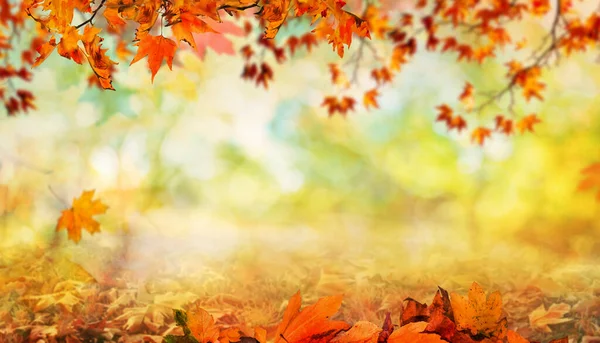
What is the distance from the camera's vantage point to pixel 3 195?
2400mm

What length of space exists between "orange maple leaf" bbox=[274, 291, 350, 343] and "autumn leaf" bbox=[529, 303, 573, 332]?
1.46m

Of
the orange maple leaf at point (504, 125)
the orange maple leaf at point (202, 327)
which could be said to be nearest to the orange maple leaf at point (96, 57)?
the orange maple leaf at point (202, 327)

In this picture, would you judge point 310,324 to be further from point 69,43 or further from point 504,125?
point 504,125

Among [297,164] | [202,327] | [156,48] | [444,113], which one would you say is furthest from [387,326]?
[444,113]

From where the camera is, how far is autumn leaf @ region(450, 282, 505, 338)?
1.37 feet

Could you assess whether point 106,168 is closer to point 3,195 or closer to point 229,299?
point 3,195

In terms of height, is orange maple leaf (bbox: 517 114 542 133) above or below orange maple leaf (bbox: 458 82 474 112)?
below

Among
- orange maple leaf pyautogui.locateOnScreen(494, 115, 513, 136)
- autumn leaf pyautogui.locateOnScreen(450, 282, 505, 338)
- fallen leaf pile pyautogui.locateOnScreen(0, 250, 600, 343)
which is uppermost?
orange maple leaf pyautogui.locateOnScreen(494, 115, 513, 136)

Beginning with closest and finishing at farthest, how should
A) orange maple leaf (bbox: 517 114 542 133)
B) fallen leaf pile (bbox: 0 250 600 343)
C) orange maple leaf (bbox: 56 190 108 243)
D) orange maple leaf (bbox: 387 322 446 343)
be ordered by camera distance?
orange maple leaf (bbox: 387 322 446 343), fallen leaf pile (bbox: 0 250 600 343), orange maple leaf (bbox: 56 190 108 243), orange maple leaf (bbox: 517 114 542 133)

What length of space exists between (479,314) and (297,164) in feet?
6.84

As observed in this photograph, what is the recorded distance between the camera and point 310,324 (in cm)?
41

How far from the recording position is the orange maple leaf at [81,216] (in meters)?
2.39

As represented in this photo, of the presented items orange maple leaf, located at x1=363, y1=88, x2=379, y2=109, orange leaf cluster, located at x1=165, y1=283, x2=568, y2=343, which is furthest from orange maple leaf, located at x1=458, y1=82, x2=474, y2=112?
orange leaf cluster, located at x1=165, y1=283, x2=568, y2=343

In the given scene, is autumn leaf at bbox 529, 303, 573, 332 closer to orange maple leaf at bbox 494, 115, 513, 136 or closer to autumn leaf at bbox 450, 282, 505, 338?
orange maple leaf at bbox 494, 115, 513, 136
